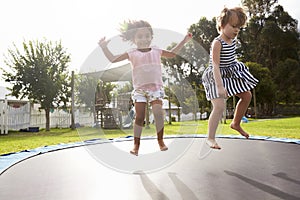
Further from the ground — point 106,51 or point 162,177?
point 106,51

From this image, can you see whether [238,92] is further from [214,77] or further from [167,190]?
[167,190]

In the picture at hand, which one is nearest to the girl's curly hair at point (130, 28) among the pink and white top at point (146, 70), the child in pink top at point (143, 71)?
the child in pink top at point (143, 71)

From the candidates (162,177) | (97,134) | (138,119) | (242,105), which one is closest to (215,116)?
(242,105)

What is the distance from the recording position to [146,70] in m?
1.62

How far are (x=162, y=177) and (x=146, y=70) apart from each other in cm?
70

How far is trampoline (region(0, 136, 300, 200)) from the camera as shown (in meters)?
0.93

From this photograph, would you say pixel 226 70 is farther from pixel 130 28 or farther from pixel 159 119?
pixel 130 28

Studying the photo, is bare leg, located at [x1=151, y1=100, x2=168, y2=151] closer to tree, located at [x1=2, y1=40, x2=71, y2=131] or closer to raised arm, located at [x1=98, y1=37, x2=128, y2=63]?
raised arm, located at [x1=98, y1=37, x2=128, y2=63]

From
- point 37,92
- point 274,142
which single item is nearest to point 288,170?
point 274,142

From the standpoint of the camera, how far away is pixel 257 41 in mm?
14594

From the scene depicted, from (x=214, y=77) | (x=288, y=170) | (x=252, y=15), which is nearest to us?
(x=288, y=170)

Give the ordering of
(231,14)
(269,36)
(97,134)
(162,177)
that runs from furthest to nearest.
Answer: (269,36), (97,134), (231,14), (162,177)

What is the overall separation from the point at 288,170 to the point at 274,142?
1.05 m

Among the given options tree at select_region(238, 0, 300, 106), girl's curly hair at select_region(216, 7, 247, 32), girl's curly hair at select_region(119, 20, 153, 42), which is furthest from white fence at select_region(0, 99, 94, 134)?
tree at select_region(238, 0, 300, 106)
